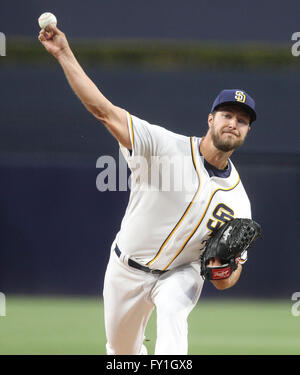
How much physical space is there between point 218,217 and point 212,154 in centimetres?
Result: 34

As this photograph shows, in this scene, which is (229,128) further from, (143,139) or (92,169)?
(92,169)

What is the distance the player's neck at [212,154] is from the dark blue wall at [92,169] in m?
3.47

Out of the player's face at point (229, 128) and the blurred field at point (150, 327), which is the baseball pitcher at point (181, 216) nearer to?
the player's face at point (229, 128)

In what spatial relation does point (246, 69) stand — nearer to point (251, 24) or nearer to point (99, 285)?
point (251, 24)

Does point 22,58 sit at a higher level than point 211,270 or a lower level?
higher

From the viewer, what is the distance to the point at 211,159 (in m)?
3.72

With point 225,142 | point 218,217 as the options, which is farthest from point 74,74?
point 218,217

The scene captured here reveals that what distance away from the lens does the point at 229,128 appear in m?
3.60

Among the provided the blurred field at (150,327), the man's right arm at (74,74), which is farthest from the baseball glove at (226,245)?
the blurred field at (150,327)

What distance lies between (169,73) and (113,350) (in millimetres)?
4237

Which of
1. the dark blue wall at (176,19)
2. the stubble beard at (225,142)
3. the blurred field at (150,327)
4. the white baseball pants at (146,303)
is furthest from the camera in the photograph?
the dark blue wall at (176,19)

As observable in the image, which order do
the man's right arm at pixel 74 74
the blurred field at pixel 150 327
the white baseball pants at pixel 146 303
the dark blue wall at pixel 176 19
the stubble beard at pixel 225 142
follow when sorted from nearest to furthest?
the man's right arm at pixel 74 74
the white baseball pants at pixel 146 303
the stubble beard at pixel 225 142
the blurred field at pixel 150 327
the dark blue wall at pixel 176 19

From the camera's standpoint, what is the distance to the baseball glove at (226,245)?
359 centimetres
